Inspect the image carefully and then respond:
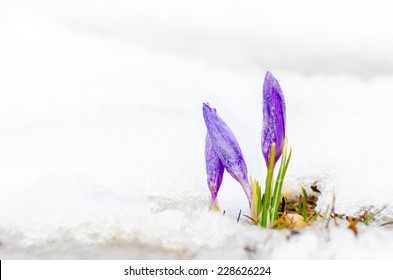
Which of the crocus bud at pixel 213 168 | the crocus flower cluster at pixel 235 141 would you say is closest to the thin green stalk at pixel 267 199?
the crocus flower cluster at pixel 235 141

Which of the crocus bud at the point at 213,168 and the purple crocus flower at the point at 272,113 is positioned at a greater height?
the purple crocus flower at the point at 272,113

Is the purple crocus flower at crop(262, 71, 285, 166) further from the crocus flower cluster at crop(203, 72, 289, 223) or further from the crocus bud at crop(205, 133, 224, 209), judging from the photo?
the crocus bud at crop(205, 133, 224, 209)

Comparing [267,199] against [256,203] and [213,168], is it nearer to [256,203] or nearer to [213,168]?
[256,203]

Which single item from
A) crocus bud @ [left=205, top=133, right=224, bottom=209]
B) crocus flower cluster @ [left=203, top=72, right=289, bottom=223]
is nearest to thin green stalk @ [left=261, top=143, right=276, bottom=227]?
crocus flower cluster @ [left=203, top=72, right=289, bottom=223]

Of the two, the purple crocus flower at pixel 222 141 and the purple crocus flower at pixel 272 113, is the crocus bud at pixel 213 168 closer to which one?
the purple crocus flower at pixel 222 141

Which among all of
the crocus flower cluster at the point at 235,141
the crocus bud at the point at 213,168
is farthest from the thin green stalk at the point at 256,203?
the crocus bud at the point at 213,168

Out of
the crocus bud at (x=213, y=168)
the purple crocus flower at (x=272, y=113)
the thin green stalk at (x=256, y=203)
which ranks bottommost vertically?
the thin green stalk at (x=256, y=203)

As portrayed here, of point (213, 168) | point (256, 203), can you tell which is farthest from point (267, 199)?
point (213, 168)

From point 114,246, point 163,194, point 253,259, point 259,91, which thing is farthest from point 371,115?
point 114,246
